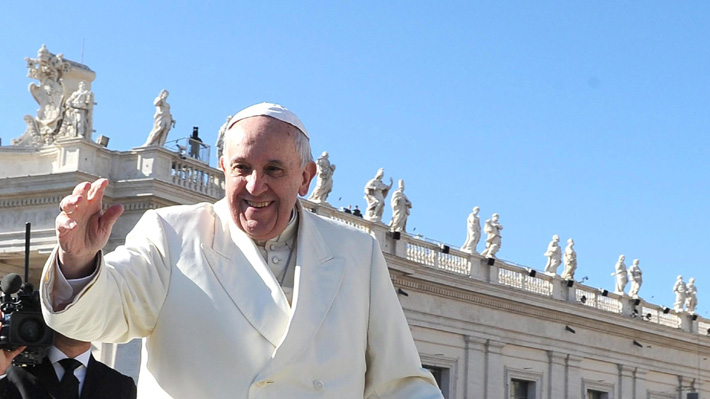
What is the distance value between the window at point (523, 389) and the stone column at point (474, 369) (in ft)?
5.29

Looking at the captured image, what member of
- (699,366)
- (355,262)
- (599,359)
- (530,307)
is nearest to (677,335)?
(699,366)

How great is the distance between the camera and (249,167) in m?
3.04

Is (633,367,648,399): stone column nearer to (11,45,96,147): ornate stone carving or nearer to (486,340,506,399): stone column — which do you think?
(486,340,506,399): stone column

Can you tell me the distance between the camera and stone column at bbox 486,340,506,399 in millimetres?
30156

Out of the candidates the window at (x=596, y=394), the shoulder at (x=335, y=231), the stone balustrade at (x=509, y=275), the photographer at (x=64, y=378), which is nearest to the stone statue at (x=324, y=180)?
the stone balustrade at (x=509, y=275)

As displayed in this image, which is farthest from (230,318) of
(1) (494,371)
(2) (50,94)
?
(1) (494,371)

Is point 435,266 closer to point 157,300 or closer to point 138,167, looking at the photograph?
point 138,167

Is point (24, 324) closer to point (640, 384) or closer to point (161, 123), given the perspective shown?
point (161, 123)

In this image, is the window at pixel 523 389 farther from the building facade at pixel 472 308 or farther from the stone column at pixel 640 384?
the stone column at pixel 640 384

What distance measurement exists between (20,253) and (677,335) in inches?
858

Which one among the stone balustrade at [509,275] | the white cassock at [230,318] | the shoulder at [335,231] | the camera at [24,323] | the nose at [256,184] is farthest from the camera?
the stone balustrade at [509,275]

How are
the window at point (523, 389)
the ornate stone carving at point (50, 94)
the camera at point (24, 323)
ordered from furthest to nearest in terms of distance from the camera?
1. the window at point (523, 389)
2. the ornate stone carving at point (50, 94)
3. the camera at point (24, 323)

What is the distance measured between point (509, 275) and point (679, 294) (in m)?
9.54

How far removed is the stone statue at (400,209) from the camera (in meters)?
28.5
